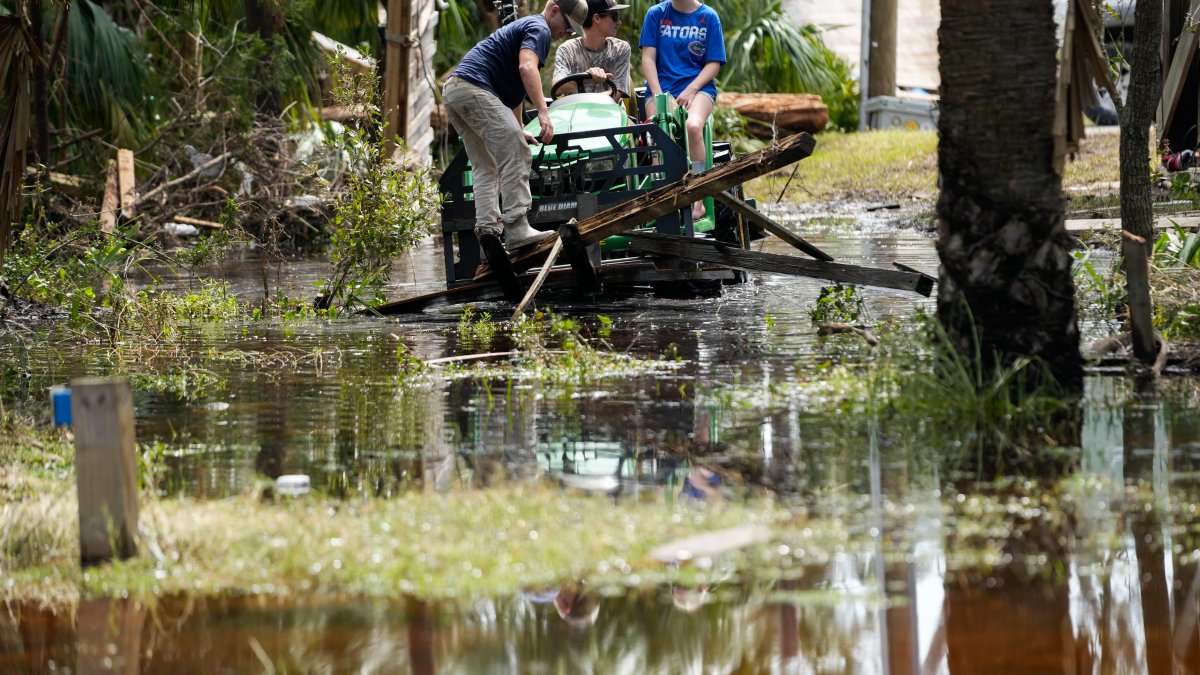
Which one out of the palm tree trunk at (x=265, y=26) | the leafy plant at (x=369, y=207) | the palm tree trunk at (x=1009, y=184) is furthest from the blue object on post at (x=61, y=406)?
the palm tree trunk at (x=265, y=26)

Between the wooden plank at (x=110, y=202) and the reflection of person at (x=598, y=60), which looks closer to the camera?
the reflection of person at (x=598, y=60)

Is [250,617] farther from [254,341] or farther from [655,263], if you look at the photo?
[655,263]

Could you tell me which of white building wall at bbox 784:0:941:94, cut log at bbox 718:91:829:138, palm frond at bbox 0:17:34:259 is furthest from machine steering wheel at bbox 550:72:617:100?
white building wall at bbox 784:0:941:94

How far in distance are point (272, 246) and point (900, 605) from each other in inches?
308

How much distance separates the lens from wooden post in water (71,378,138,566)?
462 cm

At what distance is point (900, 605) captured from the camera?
4.11 m

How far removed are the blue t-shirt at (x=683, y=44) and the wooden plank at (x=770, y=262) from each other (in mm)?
2158

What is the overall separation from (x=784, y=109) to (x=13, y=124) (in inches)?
777

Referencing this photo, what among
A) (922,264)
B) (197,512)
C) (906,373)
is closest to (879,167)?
(922,264)

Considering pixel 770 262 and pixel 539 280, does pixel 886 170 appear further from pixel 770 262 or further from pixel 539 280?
pixel 539 280

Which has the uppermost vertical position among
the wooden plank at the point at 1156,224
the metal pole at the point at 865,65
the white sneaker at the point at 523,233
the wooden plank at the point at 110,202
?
the metal pole at the point at 865,65

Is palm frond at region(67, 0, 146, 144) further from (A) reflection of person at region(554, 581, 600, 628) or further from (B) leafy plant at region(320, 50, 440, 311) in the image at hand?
(A) reflection of person at region(554, 581, 600, 628)

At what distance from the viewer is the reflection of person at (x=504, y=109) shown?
10141mm

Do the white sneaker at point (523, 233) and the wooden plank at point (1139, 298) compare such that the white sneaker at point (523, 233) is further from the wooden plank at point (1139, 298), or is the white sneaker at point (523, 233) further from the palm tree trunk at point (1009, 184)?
the wooden plank at point (1139, 298)
